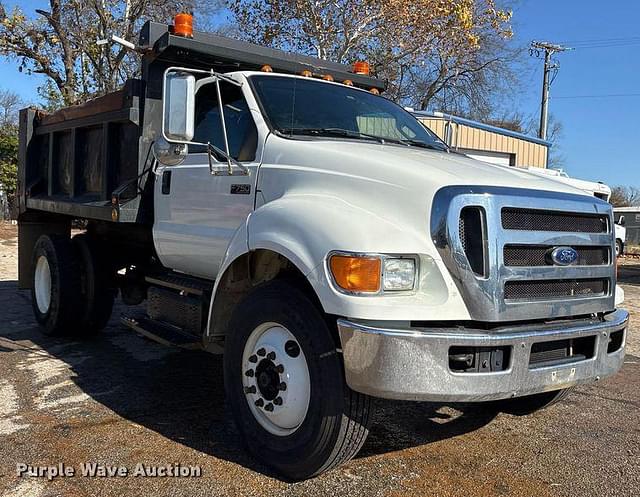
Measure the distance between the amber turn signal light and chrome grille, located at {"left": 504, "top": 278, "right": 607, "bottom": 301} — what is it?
670mm

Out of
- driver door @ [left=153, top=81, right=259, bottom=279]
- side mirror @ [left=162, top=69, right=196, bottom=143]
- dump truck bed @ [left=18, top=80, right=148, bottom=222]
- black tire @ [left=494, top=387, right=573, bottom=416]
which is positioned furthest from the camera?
dump truck bed @ [left=18, top=80, right=148, bottom=222]

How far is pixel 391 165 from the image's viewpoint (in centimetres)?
354

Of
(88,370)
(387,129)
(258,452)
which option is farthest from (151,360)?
(387,129)

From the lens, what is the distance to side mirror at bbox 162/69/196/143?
156 inches

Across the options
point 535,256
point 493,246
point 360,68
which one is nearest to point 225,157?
point 493,246

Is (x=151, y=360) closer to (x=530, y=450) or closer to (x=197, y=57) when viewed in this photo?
(x=197, y=57)

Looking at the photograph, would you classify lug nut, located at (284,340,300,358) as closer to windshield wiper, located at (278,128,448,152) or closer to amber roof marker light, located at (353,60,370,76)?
windshield wiper, located at (278,128,448,152)

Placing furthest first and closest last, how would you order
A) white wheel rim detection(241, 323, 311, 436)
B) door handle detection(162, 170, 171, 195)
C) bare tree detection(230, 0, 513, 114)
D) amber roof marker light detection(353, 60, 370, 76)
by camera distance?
bare tree detection(230, 0, 513, 114) → amber roof marker light detection(353, 60, 370, 76) → door handle detection(162, 170, 171, 195) → white wheel rim detection(241, 323, 311, 436)

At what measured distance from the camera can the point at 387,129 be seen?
15.4 ft

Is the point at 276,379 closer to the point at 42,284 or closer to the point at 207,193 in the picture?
the point at 207,193

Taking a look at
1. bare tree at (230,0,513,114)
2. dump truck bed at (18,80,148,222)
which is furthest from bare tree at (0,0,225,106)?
dump truck bed at (18,80,148,222)

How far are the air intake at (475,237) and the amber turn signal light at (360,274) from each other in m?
0.46

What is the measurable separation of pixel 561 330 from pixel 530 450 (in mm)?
1094

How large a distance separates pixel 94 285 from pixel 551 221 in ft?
15.4
